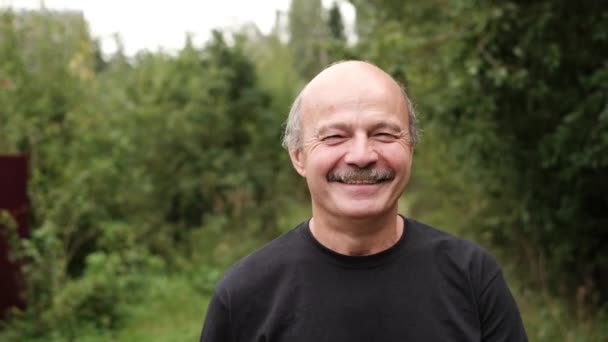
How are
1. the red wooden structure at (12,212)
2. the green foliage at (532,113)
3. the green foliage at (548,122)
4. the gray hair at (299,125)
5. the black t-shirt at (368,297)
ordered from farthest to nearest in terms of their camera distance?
the red wooden structure at (12,212), the green foliage at (532,113), the green foliage at (548,122), the gray hair at (299,125), the black t-shirt at (368,297)

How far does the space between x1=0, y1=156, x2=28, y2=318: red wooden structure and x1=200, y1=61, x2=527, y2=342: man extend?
17.3 feet

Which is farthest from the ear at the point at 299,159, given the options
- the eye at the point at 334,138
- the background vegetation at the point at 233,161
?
the background vegetation at the point at 233,161

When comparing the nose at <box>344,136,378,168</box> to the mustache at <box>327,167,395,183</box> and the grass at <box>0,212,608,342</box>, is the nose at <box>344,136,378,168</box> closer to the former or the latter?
the mustache at <box>327,167,395,183</box>

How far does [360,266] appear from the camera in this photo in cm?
187

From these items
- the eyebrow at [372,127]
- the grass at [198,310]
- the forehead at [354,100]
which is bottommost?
the grass at [198,310]

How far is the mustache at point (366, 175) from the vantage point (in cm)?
186

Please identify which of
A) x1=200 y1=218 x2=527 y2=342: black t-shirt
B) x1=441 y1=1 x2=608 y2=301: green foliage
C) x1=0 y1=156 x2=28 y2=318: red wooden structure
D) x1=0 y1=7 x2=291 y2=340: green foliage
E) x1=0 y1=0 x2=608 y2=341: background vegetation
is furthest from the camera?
x1=0 y1=7 x2=291 y2=340: green foliage

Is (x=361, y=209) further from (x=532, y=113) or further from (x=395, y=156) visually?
(x=532, y=113)

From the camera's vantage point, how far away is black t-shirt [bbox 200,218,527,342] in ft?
5.97

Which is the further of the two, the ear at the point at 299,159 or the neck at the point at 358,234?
the ear at the point at 299,159

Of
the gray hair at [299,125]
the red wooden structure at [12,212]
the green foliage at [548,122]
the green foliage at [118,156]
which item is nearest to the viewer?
the gray hair at [299,125]

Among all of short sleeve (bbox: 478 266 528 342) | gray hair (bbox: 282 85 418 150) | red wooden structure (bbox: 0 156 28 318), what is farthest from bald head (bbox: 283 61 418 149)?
red wooden structure (bbox: 0 156 28 318)

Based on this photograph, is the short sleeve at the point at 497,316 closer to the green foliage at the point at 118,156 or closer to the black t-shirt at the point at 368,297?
the black t-shirt at the point at 368,297

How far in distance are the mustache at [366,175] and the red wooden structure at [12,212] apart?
5.38 meters
